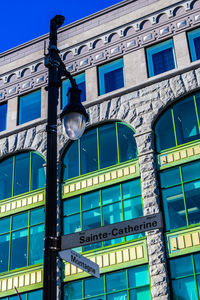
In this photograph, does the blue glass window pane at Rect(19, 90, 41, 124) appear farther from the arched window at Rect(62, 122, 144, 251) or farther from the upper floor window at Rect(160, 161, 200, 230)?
the upper floor window at Rect(160, 161, 200, 230)

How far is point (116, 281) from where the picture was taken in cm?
1791

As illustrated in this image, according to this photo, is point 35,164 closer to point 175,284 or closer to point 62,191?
point 62,191

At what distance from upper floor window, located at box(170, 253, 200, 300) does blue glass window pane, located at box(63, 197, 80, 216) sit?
4.96 m

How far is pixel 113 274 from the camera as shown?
1811 cm

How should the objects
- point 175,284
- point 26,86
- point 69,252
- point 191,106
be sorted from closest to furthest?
point 69,252
point 175,284
point 191,106
point 26,86

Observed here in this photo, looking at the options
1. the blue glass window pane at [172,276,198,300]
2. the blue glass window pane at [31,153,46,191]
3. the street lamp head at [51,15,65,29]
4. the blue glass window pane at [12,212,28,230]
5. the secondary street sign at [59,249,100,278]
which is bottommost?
the secondary street sign at [59,249,100,278]

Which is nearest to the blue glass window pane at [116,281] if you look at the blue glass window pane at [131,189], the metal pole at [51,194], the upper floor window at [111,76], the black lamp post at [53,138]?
the blue glass window pane at [131,189]

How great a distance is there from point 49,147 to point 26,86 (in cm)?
1846

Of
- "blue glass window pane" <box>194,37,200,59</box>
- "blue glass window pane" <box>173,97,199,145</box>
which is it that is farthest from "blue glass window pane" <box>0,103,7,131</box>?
"blue glass window pane" <box>194,37,200,59</box>

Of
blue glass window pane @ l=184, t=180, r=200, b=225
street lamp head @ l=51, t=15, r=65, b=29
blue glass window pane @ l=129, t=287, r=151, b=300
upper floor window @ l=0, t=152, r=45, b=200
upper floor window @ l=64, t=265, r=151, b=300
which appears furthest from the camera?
upper floor window @ l=0, t=152, r=45, b=200

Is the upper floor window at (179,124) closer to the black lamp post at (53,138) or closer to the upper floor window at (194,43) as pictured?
the upper floor window at (194,43)

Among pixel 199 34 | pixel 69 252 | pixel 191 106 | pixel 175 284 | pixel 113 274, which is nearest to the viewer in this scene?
pixel 69 252

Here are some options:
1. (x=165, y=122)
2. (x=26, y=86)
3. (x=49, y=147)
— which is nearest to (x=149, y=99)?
(x=165, y=122)

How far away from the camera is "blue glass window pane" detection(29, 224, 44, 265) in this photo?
786 inches
